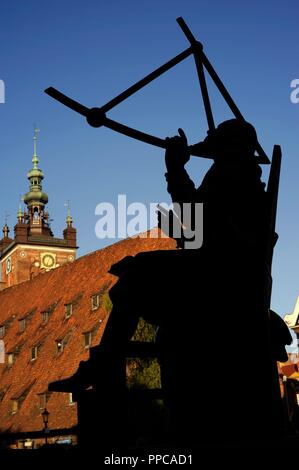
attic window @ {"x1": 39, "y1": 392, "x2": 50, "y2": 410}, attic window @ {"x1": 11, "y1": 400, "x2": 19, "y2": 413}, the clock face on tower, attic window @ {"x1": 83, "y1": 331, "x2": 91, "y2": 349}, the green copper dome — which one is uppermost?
the green copper dome

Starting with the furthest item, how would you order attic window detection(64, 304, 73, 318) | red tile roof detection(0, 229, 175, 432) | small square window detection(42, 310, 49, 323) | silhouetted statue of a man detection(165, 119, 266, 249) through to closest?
small square window detection(42, 310, 49, 323) < attic window detection(64, 304, 73, 318) < red tile roof detection(0, 229, 175, 432) < silhouetted statue of a man detection(165, 119, 266, 249)

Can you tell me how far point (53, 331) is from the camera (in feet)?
153

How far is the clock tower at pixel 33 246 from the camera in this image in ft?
311

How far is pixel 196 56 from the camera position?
489 centimetres

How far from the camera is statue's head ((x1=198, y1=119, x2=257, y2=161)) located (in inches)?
190

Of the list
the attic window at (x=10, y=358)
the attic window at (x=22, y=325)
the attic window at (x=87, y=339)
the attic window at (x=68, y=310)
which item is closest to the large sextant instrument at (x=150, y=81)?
the attic window at (x=87, y=339)

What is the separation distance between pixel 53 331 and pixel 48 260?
50.1m

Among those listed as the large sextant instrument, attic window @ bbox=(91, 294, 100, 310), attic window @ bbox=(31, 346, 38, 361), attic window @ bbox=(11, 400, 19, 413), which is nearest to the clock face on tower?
attic window @ bbox=(31, 346, 38, 361)

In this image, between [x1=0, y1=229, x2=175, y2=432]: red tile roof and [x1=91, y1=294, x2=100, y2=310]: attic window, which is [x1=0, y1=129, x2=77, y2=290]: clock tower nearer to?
[x1=0, y1=229, x2=175, y2=432]: red tile roof

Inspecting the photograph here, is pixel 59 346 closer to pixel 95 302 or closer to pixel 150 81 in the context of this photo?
pixel 95 302

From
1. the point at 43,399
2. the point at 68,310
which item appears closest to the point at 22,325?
the point at 68,310

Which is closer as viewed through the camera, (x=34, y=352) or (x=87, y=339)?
(x=87, y=339)

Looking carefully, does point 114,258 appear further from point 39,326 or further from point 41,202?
point 41,202

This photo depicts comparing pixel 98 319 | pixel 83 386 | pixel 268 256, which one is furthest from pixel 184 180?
pixel 98 319
